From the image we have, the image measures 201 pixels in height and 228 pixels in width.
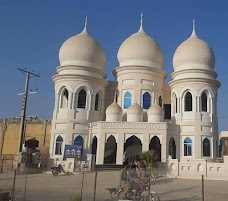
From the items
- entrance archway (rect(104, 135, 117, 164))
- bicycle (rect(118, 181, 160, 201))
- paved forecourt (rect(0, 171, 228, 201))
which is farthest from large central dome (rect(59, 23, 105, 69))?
bicycle (rect(118, 181, 160, 201))

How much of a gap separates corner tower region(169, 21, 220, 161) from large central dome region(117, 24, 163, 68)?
2.50 m

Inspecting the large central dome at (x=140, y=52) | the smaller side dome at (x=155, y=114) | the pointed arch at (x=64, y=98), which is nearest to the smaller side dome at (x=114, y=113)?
the smaller side dome at (x=155, y=114)

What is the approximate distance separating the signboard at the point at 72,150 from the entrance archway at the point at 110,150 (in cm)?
329

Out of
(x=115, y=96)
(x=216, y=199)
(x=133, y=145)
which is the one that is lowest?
(x=216, y=199)

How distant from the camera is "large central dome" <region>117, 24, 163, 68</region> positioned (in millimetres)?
37312

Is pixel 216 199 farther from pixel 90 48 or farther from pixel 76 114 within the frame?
pixel 90 48

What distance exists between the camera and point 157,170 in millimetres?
27156

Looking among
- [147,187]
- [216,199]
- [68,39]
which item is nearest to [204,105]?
[68,39]

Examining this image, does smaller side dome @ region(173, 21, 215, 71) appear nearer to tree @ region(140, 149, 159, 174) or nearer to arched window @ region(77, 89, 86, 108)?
arched window @ region(77, 89, 86, 108)

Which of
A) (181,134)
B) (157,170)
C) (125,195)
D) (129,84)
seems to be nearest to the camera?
(125,195)

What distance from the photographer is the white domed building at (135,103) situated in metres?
31.7

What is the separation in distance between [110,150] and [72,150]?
4.66 metres

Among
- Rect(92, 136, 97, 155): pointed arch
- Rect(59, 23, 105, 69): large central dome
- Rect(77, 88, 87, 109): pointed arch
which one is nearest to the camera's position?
Rect(92, 136, 97, 155): pointed arch

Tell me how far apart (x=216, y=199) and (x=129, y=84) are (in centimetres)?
2300
